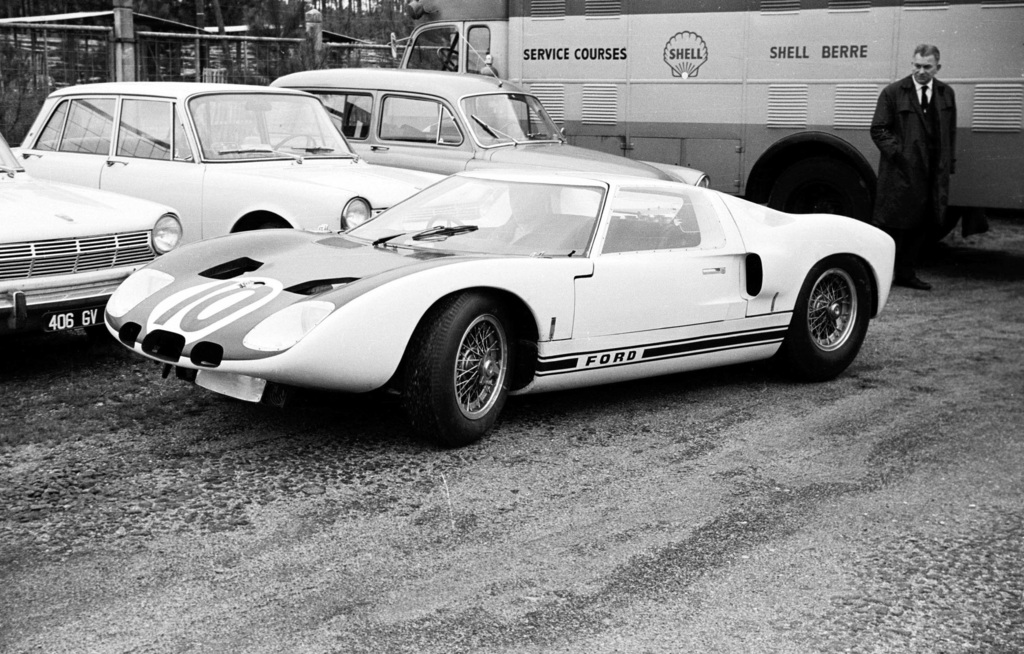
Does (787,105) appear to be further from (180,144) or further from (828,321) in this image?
(180,144)

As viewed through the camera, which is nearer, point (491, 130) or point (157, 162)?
point (157, 162)

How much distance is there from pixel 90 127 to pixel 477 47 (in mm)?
5231

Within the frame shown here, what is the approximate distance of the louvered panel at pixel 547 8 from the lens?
40.6 feet

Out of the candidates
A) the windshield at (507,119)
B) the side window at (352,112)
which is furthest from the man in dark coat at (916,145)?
the side window at (352,112)

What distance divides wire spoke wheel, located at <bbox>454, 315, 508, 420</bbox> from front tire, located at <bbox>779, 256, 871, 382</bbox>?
187 cm

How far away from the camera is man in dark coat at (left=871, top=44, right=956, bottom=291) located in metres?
9.59

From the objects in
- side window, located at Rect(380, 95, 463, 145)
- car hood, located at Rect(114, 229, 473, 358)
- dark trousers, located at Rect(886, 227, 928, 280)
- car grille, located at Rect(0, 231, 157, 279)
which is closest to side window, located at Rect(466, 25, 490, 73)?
side window, located at Rect(380, 95, 463, 145)

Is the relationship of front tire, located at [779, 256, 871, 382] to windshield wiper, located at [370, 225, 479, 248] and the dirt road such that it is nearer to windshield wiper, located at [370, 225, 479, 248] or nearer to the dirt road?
the dirt road

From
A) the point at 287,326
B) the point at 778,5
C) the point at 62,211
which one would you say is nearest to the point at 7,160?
the point at 62,211

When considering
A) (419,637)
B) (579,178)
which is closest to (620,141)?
(579,178)

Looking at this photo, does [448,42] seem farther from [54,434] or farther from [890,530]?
[890,530]

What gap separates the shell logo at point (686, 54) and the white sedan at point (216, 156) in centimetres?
408

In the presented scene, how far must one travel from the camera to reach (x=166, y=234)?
22.5 ft

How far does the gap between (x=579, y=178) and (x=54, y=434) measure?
270 cm
